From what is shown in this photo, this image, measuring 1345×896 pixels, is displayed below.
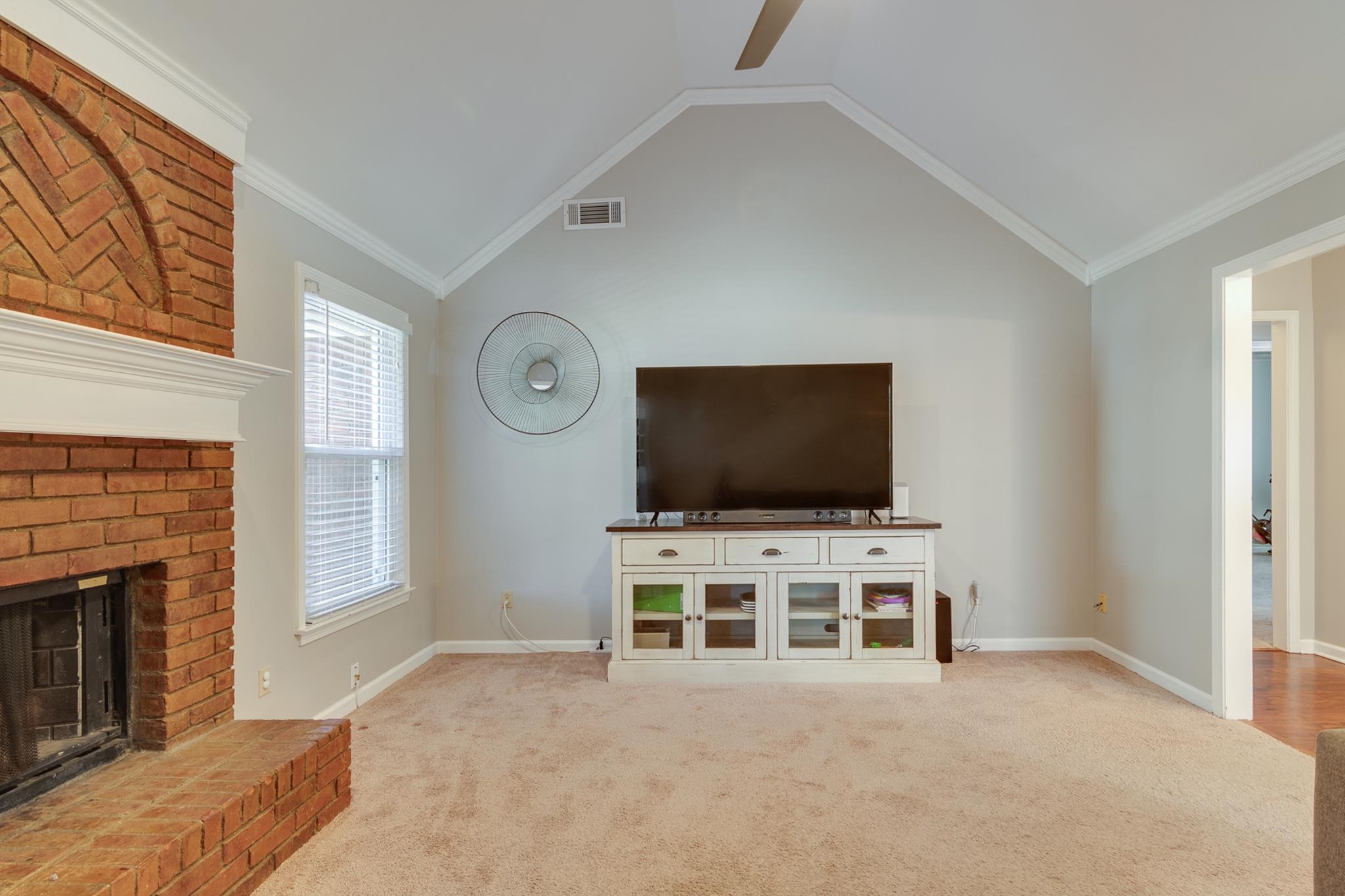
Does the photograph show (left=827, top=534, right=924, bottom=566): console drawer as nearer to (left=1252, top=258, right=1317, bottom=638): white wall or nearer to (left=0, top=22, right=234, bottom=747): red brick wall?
(left=1252, top=258, right=1317, bottom=638): white wall

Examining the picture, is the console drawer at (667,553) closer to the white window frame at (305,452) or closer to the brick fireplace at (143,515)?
the white window frame at (305,452)

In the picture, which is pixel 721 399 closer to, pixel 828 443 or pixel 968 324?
pixel 828 443

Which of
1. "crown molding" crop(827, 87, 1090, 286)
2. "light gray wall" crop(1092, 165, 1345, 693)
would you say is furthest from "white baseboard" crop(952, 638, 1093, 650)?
"crown molding" crop(827, 87, 1090, 286)

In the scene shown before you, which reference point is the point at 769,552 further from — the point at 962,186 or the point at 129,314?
the point at 129,314

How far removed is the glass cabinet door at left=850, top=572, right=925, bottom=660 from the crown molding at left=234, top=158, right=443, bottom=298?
297 centimetres

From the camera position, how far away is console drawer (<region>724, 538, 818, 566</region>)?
12.0ft

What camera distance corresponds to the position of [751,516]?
395cm

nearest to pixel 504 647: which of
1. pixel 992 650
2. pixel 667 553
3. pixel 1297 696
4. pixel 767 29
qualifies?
pixel 667 553

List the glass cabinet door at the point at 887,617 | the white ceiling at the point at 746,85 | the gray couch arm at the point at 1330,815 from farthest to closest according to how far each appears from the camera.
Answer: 1. the glass cabinet door at the point at 887,617
2. the white ceiling at the point at 746,85
3. the gray couch arm at the point at 1330,815

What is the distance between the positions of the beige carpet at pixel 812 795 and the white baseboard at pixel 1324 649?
58.1 inches

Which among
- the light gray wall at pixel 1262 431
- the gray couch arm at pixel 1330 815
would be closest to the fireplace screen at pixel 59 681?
Answer: the gray couch arm at pixel 1330 815

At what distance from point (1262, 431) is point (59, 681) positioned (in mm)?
11094

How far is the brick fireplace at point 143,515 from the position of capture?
1.65 meters

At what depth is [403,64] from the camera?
2.68 m
